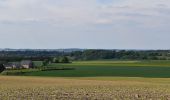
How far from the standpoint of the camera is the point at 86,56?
7224 inches

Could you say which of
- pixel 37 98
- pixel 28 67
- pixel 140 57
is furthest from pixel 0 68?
pixel 140 57

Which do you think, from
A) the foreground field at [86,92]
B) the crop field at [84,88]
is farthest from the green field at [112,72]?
the foreground field at [86,92]

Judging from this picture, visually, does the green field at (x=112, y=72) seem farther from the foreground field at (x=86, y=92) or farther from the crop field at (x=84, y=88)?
the foreground field at (x=86, y=92)

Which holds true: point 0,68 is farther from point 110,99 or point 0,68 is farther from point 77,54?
point 77,54

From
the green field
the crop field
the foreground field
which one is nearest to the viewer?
the foreground field

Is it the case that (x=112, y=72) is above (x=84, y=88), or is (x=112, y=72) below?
above

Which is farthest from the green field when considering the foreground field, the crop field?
the foreground field

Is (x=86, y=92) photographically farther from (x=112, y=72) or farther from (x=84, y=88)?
(x=112, y=72)

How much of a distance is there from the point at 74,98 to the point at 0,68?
67.0 m

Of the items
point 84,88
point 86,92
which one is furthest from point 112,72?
A: point 86,92

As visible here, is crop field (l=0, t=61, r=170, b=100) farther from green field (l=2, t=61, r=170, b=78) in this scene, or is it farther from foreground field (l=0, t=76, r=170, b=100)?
green field (l=2, t=61, r=170, b=78)

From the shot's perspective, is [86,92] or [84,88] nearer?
[86,92]

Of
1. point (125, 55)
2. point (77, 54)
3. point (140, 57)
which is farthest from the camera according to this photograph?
point (77, 54)

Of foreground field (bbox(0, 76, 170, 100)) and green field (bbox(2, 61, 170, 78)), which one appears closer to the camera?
foreground field (bbox(0, 76, 170, 100))
